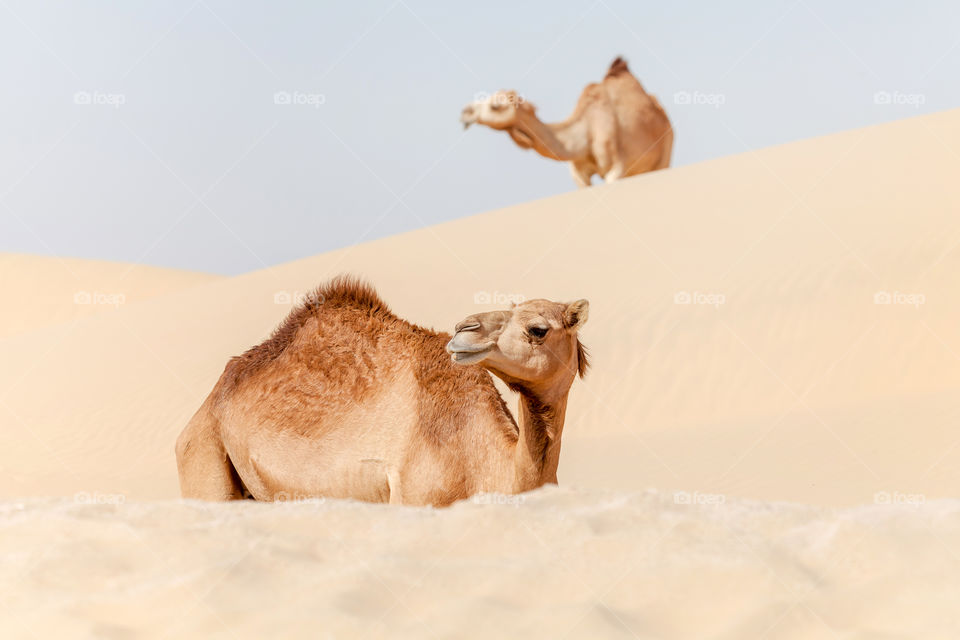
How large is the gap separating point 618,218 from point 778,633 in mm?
15530

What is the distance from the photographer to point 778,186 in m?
17.5

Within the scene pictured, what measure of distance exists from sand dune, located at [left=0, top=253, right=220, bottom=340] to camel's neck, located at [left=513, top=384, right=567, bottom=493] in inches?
1189

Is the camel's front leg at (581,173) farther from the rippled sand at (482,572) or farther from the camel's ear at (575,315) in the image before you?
the rippled sand at (482,572)

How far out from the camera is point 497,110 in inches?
792

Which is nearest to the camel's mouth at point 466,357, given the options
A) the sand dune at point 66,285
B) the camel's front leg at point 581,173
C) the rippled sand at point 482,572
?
the rippled sand at point 482,572

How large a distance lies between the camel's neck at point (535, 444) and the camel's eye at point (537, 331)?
29cm

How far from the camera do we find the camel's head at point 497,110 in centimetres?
2000

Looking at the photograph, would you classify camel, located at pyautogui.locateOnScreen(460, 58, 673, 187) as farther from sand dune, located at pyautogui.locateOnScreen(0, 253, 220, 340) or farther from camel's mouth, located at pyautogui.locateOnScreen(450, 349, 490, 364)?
sand dune, located at pyautogui.locateOnScreen(0, 253, 220, 340)

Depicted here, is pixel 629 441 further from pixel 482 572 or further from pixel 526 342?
pixel 482 572

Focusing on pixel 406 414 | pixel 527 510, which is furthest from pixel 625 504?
pixel 406 414

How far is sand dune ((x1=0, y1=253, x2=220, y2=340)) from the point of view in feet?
116

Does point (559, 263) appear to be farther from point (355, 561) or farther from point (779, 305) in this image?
point (355, 561)

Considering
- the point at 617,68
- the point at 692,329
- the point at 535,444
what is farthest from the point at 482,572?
the point at 617,68

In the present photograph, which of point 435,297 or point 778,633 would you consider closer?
point 778,633
